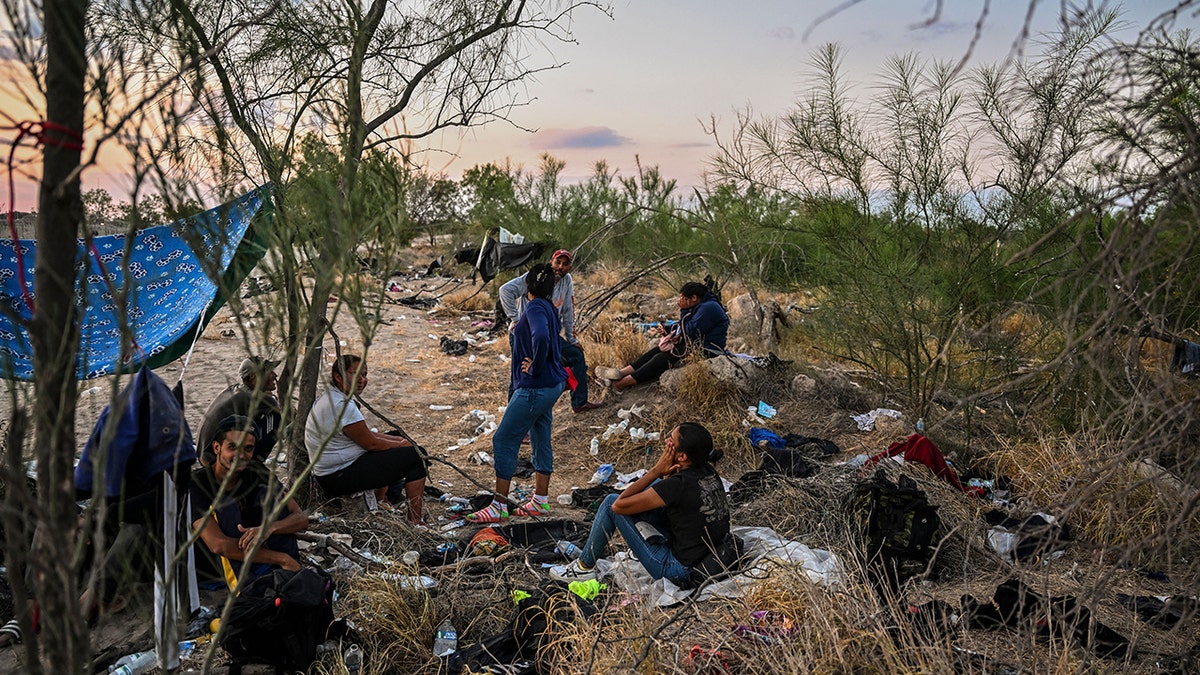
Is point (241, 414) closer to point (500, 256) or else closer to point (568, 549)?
point (568, 549)

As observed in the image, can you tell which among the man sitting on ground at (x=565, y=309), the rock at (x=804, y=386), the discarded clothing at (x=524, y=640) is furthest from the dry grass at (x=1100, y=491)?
the man sitting on ground at (x=565, y=309)

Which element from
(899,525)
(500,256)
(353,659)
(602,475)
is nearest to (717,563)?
(899,525)

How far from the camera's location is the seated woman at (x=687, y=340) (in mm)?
7930

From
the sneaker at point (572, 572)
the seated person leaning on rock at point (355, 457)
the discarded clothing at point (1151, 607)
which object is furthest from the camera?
the seated person leaning on rock at point (355, 457)

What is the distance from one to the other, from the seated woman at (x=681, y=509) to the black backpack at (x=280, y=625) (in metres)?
1.44

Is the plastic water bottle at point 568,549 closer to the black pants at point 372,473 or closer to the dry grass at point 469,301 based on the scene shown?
the black pants at point 372,473

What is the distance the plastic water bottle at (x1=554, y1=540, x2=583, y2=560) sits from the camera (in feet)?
15.7

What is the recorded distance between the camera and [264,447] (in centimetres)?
495

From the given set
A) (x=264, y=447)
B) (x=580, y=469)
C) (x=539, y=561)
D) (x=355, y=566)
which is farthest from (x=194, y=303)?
(x=580, y=469)

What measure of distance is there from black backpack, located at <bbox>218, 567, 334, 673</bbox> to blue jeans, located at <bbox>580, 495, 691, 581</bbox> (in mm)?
1375

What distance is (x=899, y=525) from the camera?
4566 mm

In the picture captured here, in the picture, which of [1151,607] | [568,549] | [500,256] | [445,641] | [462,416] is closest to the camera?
[445,641]

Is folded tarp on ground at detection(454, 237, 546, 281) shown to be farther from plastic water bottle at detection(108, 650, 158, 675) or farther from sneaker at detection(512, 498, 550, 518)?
plastic water bottle at detection(108, 650, 158, 675)

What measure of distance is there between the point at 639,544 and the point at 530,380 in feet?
5.49
